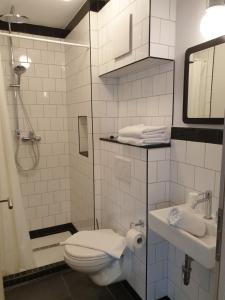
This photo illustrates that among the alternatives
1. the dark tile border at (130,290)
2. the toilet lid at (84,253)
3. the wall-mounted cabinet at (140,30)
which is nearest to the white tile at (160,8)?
the wall-mounted cabinet at (140,30)

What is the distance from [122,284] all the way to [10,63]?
2.53 meters

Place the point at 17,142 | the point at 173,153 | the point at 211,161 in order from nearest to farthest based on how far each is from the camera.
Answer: the point at 211,161 → the point at 173,153 → the point at 17,142

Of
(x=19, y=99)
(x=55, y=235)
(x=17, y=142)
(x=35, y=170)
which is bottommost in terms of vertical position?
(x=55, y=235)

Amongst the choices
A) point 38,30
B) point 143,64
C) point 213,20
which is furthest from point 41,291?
point 38,30

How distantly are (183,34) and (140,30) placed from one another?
0.91 feet

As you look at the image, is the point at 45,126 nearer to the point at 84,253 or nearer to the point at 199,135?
the point at 84,253

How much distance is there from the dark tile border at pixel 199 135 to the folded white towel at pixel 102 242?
0.92 m

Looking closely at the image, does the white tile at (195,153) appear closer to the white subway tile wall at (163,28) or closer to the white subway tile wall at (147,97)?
the white subway tile wall at (147,97)

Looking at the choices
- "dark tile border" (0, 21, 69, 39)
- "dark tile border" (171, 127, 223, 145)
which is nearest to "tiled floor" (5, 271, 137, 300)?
"dark tile border" (171, 127, 223, 145)

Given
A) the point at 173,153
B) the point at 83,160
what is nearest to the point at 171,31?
the point at 173,153

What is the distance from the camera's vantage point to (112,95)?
7.25 ft

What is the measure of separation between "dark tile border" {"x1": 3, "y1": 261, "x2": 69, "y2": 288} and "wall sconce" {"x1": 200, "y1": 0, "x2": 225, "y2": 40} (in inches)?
89.1

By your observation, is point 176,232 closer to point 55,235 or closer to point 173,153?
point 173,153

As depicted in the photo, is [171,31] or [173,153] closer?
[171,31]
